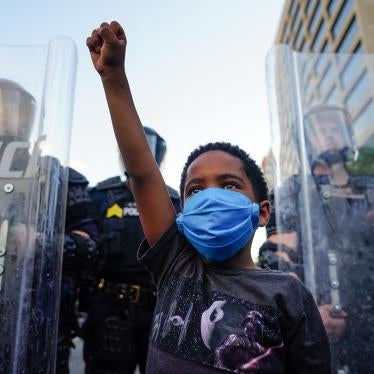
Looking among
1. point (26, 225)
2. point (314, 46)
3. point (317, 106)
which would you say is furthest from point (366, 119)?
point (314, 46)

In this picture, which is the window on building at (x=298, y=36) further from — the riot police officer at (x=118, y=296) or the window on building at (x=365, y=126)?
the window on building at (x=365, y=126)

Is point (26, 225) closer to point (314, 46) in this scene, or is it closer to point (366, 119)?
point (366, 119)

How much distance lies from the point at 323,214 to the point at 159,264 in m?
1.02

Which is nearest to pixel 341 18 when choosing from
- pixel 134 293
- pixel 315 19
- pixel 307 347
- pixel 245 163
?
pixel 315 19

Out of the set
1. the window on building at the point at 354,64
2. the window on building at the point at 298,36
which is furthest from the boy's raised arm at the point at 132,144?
the window on building at the point at 298,36

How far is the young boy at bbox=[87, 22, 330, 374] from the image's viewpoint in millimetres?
988

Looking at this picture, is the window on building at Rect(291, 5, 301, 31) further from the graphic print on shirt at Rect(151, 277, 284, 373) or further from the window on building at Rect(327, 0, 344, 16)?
the graphic print on shirt at Rect(151, 277, 284, 373)

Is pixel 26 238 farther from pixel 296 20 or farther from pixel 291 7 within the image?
pixel 291 7

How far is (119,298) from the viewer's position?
2.91 m

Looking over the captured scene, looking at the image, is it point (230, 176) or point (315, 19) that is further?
point (315, 19)

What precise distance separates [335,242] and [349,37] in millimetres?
28795

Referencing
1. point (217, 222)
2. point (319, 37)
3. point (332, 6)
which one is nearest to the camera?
point (217, 222)

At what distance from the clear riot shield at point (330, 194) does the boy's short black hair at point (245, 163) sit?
19.9 inches

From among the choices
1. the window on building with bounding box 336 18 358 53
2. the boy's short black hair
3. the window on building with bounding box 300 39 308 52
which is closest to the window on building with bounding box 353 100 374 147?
the boy's short black hair
